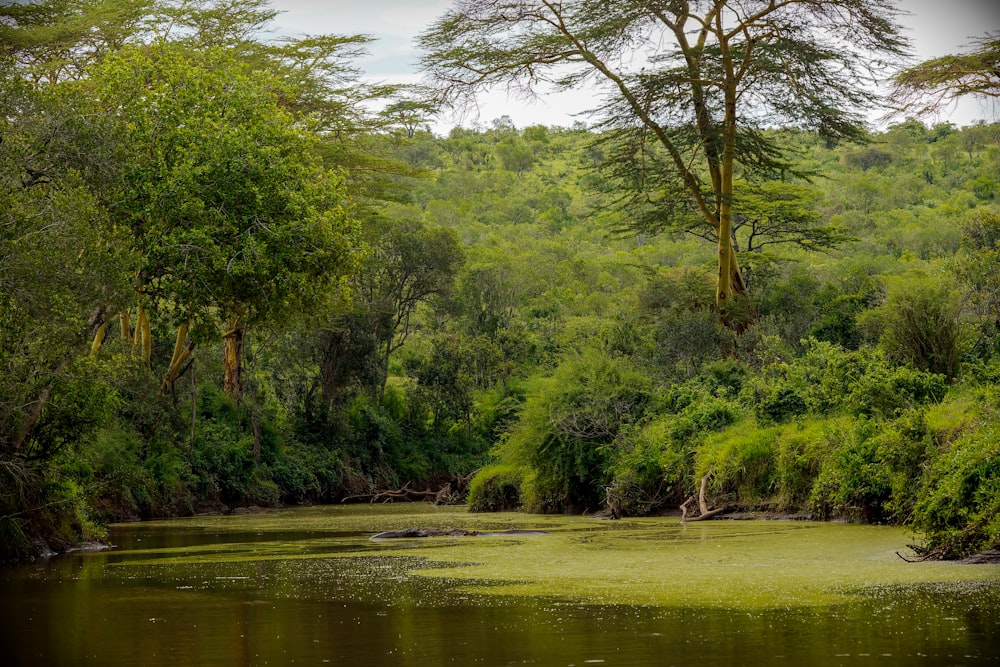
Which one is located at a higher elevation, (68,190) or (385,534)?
(68,190)

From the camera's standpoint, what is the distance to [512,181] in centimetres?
7806

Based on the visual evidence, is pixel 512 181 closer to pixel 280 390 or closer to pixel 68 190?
pixel 280 390

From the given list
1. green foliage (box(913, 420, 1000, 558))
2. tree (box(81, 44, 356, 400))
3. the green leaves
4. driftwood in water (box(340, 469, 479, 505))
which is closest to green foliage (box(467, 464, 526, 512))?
driftwood in water (box(340, 469, 479, 505))

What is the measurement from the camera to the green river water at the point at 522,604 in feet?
19.2

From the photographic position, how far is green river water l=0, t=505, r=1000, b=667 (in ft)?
19.2

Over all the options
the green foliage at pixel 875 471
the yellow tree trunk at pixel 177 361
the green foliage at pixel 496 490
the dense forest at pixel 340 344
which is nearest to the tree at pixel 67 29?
the dense forest at pixel 340 344

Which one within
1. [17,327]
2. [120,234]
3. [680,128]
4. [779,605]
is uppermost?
[680,128]

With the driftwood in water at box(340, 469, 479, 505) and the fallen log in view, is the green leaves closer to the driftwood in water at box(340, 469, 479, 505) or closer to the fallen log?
the driftwood in water at box(340, 469, 479, 505)

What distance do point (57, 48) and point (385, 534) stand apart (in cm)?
1472

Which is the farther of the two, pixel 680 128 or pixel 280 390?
pixel 280 390

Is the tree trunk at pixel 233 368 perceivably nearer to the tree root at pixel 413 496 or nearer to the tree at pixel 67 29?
the tree root at pixel 413 496

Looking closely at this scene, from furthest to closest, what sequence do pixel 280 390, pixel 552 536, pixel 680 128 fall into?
pixel 280 390
pixel 680 128
pixel 552 536

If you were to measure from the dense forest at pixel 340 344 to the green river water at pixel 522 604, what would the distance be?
1.33 metres

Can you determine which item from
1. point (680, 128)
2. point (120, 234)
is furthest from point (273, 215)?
point (680, 128)
